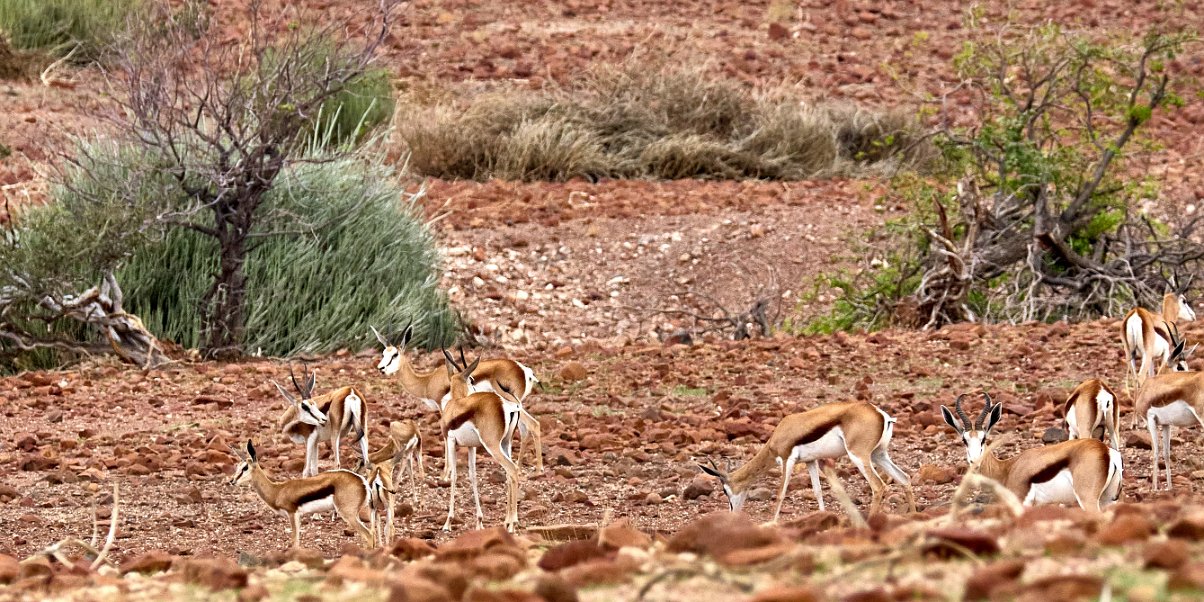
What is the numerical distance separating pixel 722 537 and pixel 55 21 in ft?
68.2

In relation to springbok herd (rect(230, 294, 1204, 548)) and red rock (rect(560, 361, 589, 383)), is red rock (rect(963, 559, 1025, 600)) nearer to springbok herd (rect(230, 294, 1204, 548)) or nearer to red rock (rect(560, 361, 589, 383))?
springbok herd (rect(230, 294, 1204, 548))

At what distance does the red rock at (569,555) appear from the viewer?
427 cm

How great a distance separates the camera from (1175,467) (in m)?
8.02

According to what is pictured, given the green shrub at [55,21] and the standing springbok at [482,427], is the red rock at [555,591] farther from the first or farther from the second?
the green shrub at [55,21]

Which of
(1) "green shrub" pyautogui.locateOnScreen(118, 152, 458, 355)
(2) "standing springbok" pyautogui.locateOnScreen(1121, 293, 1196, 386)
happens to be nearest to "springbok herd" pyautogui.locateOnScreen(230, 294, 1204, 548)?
(2) "standing springbok" pyautogui.locateOnScreen(1121, 293, 1196, 386)

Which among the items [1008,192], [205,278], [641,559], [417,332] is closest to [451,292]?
[417,332]

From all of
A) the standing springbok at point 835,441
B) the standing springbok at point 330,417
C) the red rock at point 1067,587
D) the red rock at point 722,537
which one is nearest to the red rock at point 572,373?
the standing springbok at point 330,417

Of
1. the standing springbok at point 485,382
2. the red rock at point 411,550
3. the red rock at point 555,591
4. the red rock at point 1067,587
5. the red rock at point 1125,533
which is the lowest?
the standing springbok at point 485,382

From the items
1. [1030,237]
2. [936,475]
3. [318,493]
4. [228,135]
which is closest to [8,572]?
[318,493]

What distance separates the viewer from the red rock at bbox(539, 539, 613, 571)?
4.27 meters

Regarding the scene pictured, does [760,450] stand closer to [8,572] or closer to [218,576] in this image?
[218,576]

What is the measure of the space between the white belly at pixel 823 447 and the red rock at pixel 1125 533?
2.85m

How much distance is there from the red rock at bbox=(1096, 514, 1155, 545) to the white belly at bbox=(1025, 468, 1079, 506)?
88.5 inches

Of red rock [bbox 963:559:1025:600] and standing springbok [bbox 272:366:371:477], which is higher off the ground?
red rock [bbox 963:559:1025:600]
